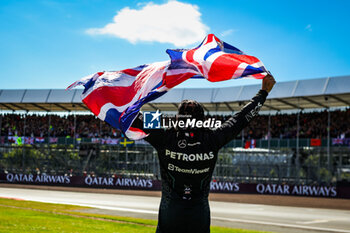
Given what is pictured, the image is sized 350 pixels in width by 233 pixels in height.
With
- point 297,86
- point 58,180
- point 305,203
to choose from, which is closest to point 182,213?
point 305,203

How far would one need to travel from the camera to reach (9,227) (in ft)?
32.3

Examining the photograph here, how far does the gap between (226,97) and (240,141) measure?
4.00m

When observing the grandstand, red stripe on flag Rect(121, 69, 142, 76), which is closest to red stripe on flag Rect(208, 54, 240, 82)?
red stripe on flag Rect(121, 69, 142, 76)

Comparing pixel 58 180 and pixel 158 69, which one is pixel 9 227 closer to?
pixel 158 69

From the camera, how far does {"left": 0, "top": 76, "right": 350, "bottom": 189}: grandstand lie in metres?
28.9

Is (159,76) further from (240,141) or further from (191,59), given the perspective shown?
(240,141)

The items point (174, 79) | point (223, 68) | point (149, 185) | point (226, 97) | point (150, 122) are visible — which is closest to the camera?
point (223, 68)

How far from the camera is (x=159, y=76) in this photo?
503 centimetres

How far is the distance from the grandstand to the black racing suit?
86.2 ft

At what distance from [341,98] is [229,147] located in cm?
930

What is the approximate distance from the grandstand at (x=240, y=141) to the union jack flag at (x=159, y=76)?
25.0m

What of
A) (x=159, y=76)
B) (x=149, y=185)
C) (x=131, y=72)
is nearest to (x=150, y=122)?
(x=131, y=72)

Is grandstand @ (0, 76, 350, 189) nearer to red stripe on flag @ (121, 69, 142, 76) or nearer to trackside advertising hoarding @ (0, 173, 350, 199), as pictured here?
trackside advertising hoarding @ (0, 173, 350, 199)

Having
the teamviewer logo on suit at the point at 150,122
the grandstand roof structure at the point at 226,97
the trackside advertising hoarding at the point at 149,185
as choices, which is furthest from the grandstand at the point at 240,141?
the teamviewer logo on suit at the point at 150,122
